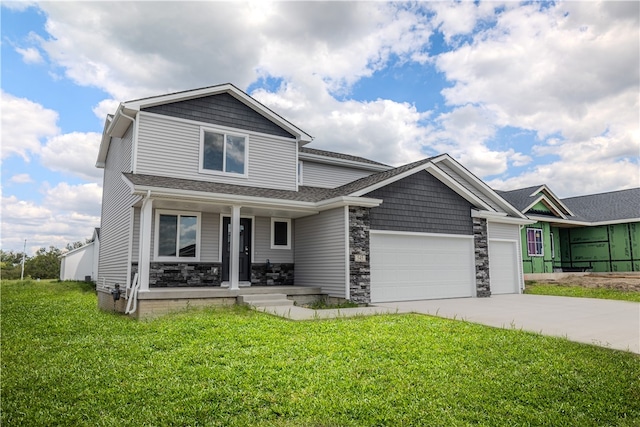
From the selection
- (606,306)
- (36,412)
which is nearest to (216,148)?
(36,412)

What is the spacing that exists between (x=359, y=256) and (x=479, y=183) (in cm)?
786

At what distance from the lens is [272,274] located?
13.4 m

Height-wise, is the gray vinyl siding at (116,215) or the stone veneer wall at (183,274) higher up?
the gray vinyl siding at (116,215)

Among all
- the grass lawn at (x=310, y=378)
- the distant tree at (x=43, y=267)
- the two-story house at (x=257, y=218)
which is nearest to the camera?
the grass lawn at (x=310, y=378)

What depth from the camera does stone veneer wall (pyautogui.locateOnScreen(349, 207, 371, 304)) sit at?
11586 millimetres

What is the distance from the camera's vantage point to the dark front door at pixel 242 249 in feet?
41.6

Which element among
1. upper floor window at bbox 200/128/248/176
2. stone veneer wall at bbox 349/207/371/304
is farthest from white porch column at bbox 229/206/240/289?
stone veneer wall at bbox 349/207/371/304

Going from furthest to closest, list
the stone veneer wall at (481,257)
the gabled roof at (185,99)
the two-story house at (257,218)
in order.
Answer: the stone veneer wall at (481,257)
the gabled roof at (185,99)
the two-story house at (257,218)

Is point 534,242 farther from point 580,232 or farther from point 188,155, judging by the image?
point 188,155

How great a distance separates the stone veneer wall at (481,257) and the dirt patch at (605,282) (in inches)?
227

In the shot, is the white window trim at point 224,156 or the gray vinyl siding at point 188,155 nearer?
the gray vinyl siding at point 188,155

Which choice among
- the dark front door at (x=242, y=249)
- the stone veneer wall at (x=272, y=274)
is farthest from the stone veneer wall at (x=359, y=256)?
the dark front door at (x=242, y=249)

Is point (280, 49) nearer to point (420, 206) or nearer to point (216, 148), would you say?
point (216, 148)

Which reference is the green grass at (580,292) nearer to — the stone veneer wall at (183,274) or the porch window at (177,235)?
the stone veneer wall at (183,274)
